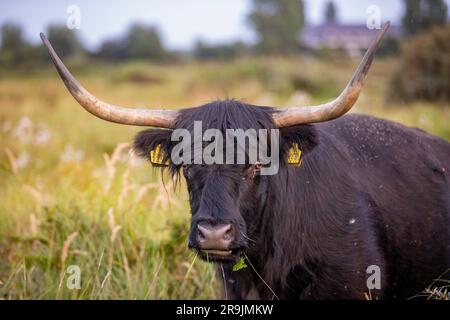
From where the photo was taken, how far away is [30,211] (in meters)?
6.47

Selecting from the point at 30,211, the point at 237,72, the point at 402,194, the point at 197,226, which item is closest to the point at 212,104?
the point at 197,226

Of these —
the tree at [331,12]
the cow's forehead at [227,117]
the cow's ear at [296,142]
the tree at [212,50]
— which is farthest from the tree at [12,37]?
the cow's ear at [296,142]

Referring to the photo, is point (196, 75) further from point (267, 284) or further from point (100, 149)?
point (267, 284)

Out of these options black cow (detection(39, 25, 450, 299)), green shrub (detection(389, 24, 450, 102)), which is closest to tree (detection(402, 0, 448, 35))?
green shrub (detection(389, 24, 450, 102))

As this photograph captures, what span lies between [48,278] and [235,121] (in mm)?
2373

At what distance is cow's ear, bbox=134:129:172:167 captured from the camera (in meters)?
4.11

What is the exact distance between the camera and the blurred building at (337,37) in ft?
65.5

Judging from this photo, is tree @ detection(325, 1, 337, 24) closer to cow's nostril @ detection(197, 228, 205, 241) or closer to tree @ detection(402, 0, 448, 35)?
tree @ detection(402, 0, 448, 35)

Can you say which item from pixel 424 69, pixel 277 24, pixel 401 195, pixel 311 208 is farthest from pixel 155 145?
pixel 277 24

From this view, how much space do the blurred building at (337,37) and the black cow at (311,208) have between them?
1345 cm

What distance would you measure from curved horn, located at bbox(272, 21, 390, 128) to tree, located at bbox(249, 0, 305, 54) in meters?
36.9

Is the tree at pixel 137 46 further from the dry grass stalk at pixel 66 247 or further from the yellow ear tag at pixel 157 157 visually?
the yellow ear tag at pixel 157 157

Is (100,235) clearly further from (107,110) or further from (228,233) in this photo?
(228,233)

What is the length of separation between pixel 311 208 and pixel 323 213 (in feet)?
0.29
